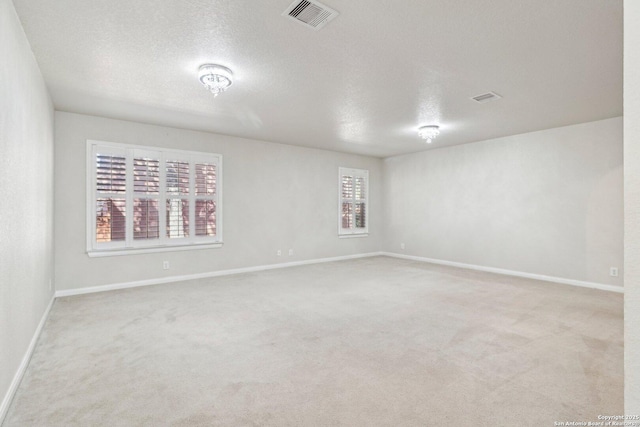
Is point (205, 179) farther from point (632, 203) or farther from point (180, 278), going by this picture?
point (632, 203)

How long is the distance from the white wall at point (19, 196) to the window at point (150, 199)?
4.14 feet

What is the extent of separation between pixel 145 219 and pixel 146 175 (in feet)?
2.26

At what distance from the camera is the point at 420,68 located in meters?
3.08

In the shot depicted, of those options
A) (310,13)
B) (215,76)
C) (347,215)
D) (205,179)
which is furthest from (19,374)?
(347,215)

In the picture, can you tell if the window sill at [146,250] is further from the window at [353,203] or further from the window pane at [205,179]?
the window at [353,203]

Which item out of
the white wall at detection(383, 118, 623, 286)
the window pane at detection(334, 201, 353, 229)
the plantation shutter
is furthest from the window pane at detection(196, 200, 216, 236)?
the white wall at detection(383, 118, 623, 286)

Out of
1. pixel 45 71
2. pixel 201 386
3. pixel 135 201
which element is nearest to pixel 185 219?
pixel 135 201

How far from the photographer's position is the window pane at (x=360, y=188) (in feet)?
26.2

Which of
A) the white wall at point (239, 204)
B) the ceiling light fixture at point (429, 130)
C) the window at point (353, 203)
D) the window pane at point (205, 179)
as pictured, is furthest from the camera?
the window at point (353, 203)

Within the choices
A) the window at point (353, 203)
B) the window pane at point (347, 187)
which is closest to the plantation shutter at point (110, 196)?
the window at point (353, 203)

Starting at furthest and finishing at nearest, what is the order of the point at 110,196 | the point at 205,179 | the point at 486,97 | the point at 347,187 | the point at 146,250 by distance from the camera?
the point at 347,187
the point at 205,179
the point at 146,250
the point at 110,196
the point at 486,97

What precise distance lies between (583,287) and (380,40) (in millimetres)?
4970

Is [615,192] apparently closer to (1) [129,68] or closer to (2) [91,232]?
(1) [129,68]

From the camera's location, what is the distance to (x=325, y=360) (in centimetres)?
255
